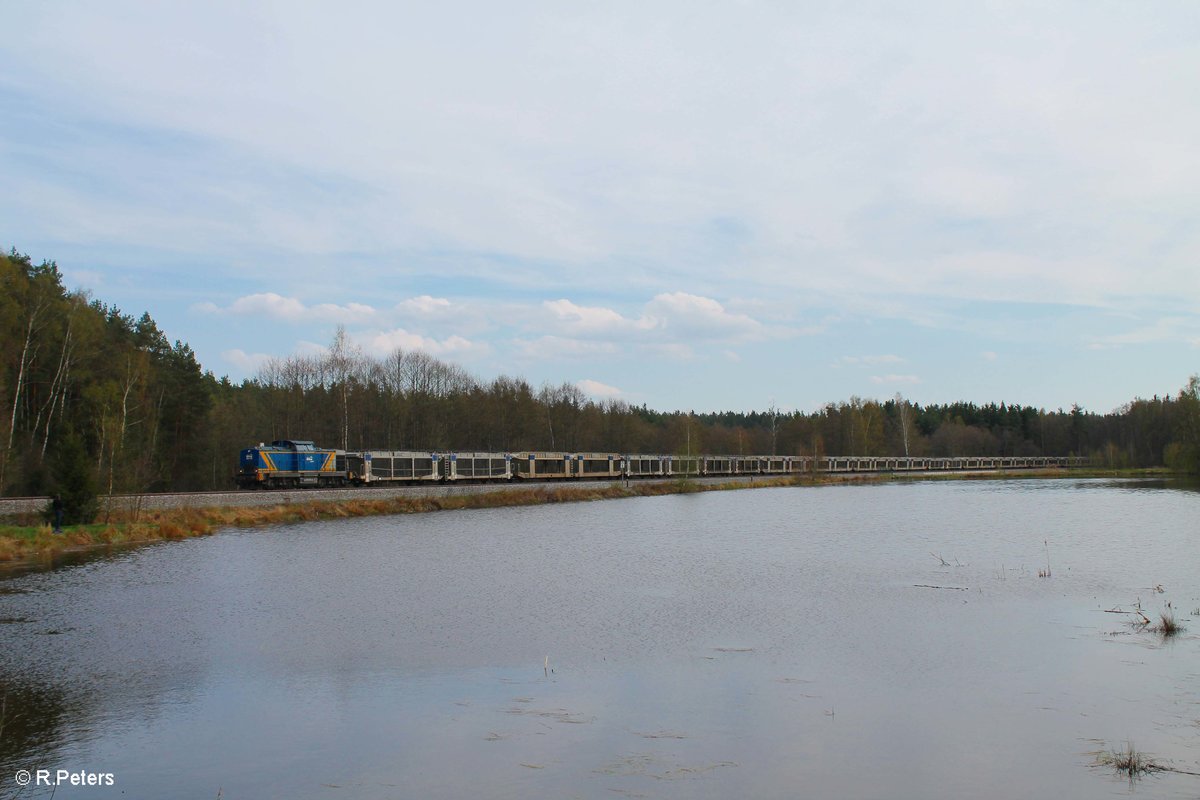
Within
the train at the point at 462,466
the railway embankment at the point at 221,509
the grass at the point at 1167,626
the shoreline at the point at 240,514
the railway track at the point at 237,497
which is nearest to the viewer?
the grass at the point at 1167,626

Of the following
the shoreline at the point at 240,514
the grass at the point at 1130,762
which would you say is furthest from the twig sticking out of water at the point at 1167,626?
the shoreline at the point at 240,514

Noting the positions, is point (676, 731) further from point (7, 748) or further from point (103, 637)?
point (103, 637)

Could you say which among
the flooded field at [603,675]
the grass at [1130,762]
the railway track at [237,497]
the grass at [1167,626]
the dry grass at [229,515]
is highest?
the railway track at [237,497]

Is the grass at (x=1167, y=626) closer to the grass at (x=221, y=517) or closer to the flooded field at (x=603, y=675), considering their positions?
the flooded field at (x=603, y=675)

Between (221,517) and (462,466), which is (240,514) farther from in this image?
(462,466)

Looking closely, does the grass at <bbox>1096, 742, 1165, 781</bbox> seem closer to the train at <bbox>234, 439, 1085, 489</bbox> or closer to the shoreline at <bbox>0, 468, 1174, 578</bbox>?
the shoreline at <bbox>0, 468, 1174, 578</bbox>

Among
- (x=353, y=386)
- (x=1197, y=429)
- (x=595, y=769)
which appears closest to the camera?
(x=595, y=769)

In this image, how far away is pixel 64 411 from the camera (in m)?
49.2

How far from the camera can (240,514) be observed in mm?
40344

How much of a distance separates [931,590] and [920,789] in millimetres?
13786

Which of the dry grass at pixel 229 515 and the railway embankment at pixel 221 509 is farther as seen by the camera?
the railway embankment at pixel 221 509

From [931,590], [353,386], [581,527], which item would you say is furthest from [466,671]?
[353,386]

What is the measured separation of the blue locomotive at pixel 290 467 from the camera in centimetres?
5016

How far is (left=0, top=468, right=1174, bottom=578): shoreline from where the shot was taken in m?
28.9
